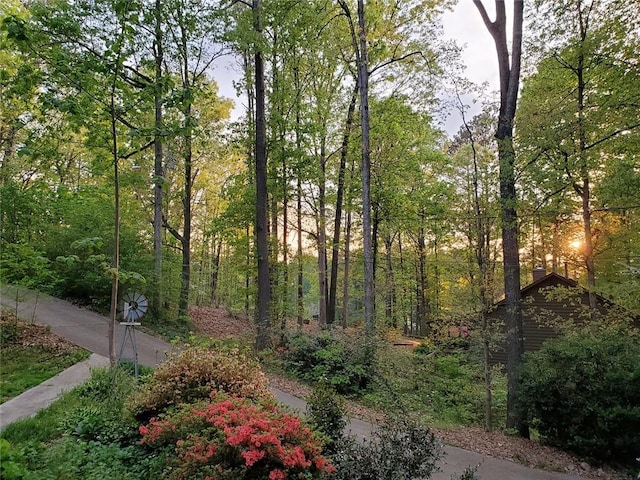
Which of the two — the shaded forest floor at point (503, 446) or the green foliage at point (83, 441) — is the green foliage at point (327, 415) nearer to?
the shaded forest floor at point (503, 446)

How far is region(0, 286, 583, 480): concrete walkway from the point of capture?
436cm

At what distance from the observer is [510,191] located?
6.69 meters

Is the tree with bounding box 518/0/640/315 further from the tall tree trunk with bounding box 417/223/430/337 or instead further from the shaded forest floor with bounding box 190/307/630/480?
the tall tree trunk with bounding box 417/223/430/337

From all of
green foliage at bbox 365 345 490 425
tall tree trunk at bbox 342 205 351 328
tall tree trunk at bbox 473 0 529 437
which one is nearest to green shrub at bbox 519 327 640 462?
tall tree trunk at bbox 473 0 529 437

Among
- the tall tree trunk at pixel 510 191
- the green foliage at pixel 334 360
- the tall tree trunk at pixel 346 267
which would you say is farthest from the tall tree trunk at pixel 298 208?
the tall tree trunk at pixel 510 191

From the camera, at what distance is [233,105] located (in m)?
14.4

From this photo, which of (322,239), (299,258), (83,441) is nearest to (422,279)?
(322,239)

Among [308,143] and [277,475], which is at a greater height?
[308,143]

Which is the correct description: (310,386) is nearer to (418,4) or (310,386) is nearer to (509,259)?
(509,259)

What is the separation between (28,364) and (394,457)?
18.9 ft

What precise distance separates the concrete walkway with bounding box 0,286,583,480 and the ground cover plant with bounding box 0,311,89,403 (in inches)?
7.1

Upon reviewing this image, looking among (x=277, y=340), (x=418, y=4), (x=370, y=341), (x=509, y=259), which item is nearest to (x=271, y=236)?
(x=277, y=340)

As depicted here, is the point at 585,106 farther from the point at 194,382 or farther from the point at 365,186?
the point at 194,382

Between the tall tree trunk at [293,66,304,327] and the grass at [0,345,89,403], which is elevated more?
the tall tree trunk at [293,66,304,327]
